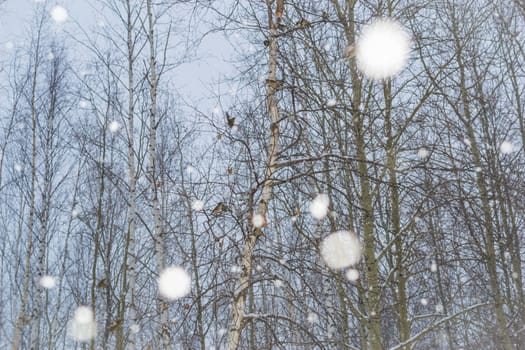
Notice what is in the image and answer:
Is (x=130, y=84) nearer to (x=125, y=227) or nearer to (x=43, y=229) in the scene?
(x=43, y=229)

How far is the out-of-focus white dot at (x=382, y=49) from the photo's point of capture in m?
4.55

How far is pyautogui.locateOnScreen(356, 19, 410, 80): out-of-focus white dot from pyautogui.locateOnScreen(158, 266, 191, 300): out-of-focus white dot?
2916mm

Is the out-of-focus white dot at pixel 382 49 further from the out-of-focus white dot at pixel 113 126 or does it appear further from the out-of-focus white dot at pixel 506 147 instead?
the out-of-focus white dot at pixel 113 126

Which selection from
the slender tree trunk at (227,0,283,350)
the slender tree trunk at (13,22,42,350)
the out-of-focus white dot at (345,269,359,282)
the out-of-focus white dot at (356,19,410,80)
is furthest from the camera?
the slender tree trunk at (13,22,42,350)

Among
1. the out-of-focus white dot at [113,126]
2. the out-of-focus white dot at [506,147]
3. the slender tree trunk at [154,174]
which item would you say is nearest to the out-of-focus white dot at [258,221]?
the slender tree trunk at [154,174]

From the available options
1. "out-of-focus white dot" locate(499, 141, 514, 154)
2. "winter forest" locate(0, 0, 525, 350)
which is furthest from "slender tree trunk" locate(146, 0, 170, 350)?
"out-of-focus white dot" locate(499, 141, 514, 154)

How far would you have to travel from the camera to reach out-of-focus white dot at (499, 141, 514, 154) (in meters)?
6.87

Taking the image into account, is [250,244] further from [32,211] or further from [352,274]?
[32,211]

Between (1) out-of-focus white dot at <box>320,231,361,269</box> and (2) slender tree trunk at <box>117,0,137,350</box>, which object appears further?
(2) slender tree trunk at <box>117,0,137,350</box>

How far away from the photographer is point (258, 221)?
303 cm

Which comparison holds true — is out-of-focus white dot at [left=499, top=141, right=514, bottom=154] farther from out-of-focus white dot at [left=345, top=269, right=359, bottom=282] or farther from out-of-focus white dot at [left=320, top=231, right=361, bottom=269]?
out-of-focus white dot at [left=345, top=269, right=359, bottom=282]

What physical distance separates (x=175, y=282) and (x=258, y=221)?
3398 mm

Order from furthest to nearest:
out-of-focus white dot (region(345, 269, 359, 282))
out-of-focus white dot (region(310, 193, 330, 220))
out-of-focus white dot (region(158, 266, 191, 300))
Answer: out-of-focus white dot (region(158, 266, 191, 300)) < out-of-focus white dot (region(345, 269, 359, 282)) < out-of-focus white dot (region(310, 193, 330, 220))

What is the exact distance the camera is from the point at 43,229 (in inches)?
378
